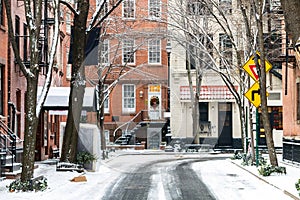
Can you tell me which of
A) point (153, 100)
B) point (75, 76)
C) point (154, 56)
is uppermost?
point (154, 56)

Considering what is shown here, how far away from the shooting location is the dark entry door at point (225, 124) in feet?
141

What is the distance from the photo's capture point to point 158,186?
55.0 feet

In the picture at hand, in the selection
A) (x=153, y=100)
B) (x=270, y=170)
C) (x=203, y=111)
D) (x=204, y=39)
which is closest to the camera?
(x=270, y=170)

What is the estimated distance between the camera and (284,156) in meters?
26.6

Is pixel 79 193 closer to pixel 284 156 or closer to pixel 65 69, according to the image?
pixel 284 156

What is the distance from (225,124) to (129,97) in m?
7.34

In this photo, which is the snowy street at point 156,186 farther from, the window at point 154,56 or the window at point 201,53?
the window at point 154,56

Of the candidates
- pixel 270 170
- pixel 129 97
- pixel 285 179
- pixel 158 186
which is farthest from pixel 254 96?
pixel 129 97

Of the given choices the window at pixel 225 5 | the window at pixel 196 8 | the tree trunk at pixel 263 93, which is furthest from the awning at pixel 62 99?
the tree trunk at pixel 263 93

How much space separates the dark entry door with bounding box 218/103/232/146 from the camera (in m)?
43.1

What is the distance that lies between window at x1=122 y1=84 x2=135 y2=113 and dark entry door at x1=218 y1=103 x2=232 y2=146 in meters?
6.32

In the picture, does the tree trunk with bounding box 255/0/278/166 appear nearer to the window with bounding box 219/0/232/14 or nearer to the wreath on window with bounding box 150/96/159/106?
the window with bounding box 219/0/232/14

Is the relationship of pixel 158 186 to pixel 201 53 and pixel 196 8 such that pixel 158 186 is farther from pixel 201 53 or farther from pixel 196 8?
pixel 201 53

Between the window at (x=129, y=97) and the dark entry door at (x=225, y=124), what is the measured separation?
6324mm
